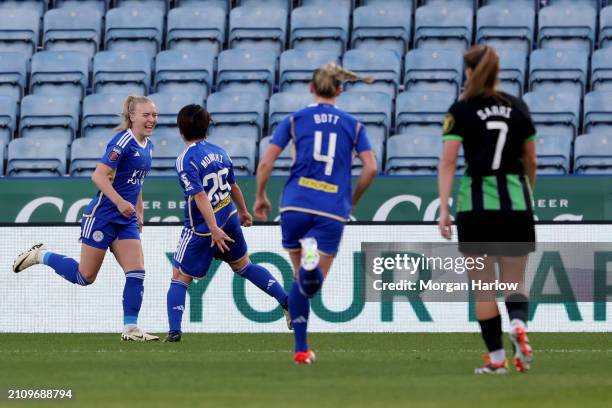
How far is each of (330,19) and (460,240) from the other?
414 inches

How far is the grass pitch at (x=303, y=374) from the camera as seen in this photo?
5.99m

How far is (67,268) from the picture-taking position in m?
10.5

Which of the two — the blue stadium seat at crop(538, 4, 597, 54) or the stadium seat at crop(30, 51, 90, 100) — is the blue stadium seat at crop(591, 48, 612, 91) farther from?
the stadium seat at crop(30, 51, 90, 100)

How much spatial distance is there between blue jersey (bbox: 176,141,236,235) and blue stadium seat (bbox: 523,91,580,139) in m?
5.95

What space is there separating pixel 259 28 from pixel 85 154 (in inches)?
134

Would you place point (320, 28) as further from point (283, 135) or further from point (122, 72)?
point (283, 135)

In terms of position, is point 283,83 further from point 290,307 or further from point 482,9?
point 290,307

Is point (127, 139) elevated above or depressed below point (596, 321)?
above

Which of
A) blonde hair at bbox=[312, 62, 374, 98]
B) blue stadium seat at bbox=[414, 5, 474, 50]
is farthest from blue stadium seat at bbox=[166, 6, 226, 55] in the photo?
blonde hair at bbox=[312, 62, 374, 98]

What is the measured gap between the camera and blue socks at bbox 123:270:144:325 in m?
10.3

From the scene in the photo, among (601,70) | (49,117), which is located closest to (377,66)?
(601,70)

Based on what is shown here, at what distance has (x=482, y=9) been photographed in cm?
1709

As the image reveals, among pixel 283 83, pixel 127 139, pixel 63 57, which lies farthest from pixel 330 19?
pixel 127 139

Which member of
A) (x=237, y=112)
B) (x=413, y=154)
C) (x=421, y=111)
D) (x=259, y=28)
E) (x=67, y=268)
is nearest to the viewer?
(x=67, y=268)
